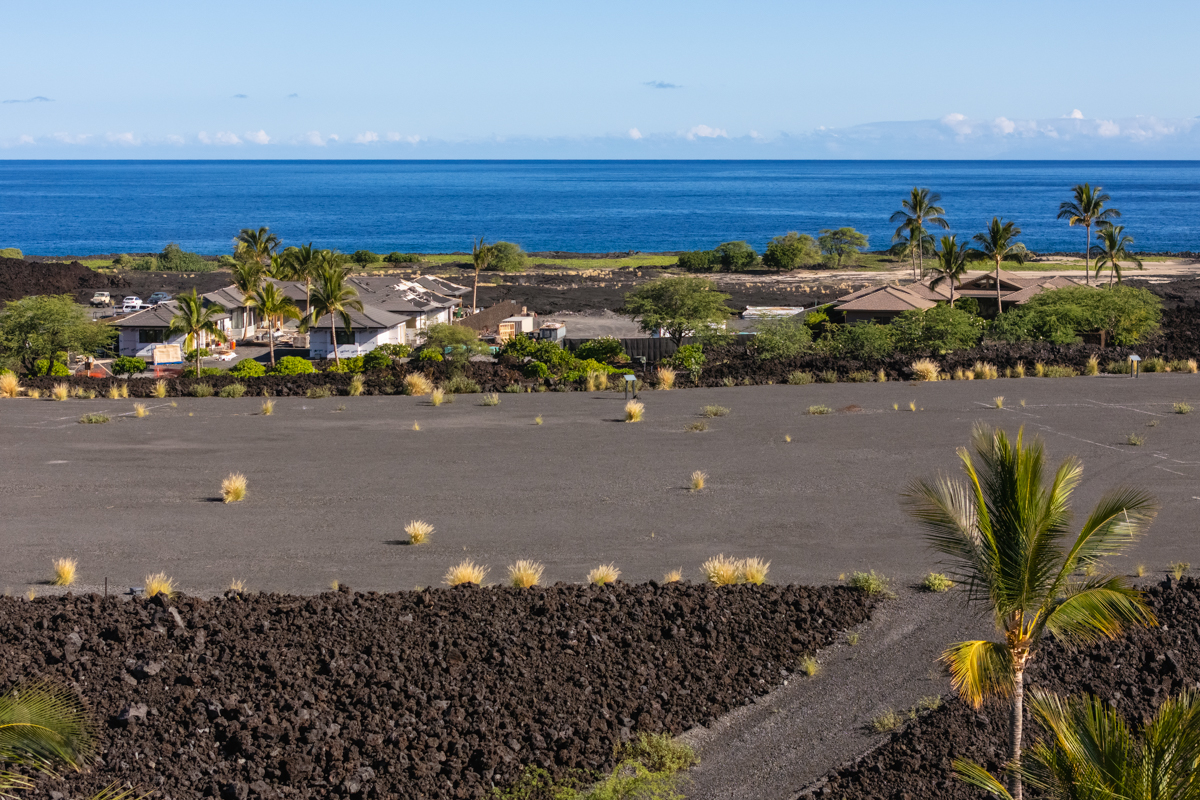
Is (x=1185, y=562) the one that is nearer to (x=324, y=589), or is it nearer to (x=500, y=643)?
(x=500, y=643)

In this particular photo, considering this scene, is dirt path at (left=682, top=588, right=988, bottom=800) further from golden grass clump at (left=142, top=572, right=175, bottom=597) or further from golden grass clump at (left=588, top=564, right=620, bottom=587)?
golden grass clump at (left=142, top=572, right=175, bottom=597)

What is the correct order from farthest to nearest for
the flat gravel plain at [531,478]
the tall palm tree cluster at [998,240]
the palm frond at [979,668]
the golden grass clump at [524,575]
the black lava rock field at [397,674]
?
the tall palm tree cluster at [998,240]
the flat gravel plain at [531,478]
the golden grass clump at [524,575]
the black lava rock field at [397,674]
the palm frond at [979,668]

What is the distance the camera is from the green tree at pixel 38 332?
4472cm

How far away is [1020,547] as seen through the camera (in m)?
8.59

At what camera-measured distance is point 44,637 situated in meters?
14.5

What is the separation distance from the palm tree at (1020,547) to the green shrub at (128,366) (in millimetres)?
43156

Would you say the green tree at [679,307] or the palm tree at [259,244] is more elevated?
the palm tree at [259,244]

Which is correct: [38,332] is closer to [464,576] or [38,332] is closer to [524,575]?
[464,576]

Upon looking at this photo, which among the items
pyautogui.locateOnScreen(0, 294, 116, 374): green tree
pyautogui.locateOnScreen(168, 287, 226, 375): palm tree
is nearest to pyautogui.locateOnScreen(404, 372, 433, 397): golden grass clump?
pyautogui.locateOnScreen(168, 287, 226, 375): palm tree

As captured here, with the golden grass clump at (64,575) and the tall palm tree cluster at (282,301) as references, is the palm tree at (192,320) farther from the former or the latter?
the golden grass clump at (64,575)

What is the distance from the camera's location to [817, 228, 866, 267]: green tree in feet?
370

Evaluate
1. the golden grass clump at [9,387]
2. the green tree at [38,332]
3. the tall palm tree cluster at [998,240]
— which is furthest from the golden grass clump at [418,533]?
the tall palm tree cluster at [998,240]

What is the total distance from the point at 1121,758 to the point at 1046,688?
6795 millimetres

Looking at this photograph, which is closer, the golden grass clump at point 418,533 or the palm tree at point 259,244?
the golden grass clump at point 418,533
